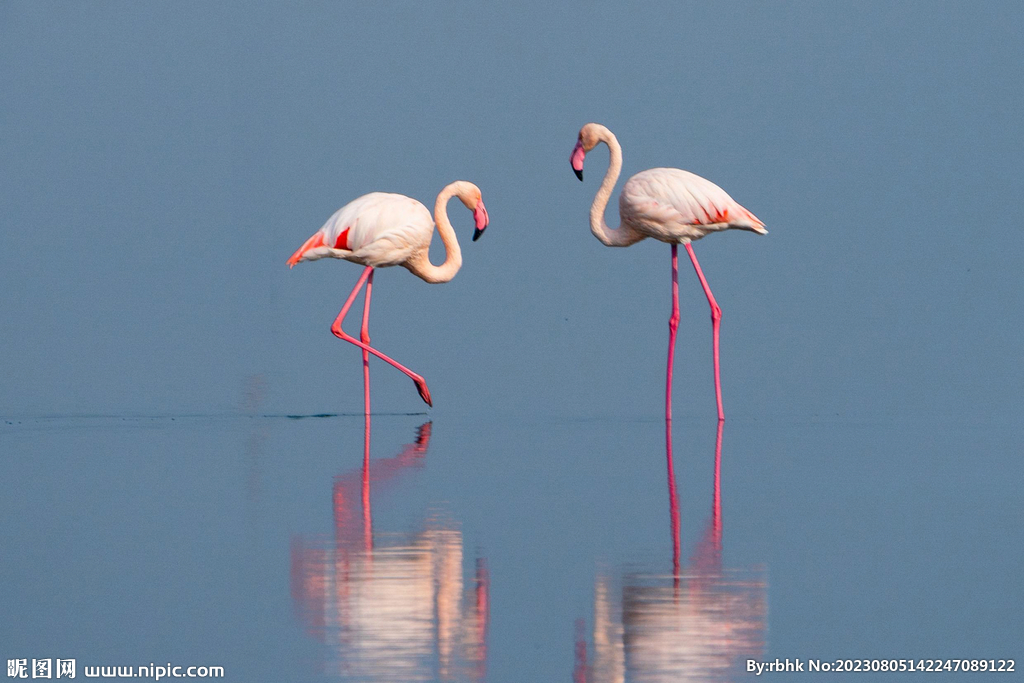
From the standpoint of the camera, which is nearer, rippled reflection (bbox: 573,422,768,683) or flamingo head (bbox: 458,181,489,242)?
rippled reflection (bbox: 573,422,768,683)

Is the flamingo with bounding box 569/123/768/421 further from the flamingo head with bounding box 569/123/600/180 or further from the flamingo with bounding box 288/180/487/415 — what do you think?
the flamingo with bounding box 288/180/487/415

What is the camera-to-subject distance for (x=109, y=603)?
4.50 m

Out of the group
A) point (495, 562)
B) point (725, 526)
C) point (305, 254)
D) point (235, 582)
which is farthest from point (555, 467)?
point (305, 254)

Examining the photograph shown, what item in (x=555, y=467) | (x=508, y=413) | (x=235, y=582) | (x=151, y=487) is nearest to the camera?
(x=235, y=582)

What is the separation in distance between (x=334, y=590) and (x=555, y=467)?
2779mm

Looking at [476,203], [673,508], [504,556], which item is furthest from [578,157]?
[504,556]

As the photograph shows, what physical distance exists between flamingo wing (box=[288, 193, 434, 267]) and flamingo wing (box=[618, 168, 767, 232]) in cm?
166

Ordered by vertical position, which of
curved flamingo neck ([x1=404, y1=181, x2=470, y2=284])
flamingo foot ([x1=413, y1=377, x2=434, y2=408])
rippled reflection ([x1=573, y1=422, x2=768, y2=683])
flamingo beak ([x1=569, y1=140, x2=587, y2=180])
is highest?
flamingo beak ([x1=569, y1=140, x2=587, y2=180])

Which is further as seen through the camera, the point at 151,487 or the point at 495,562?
the point at 151,487

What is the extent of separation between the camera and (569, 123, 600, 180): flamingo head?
10.4 m

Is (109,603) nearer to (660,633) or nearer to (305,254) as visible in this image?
(660,633)

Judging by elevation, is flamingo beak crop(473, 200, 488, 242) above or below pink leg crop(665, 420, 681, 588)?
above

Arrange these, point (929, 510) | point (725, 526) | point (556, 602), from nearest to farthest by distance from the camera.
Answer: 1. point (556, 602)
2. point (725, 526)
3. point (929, 510)

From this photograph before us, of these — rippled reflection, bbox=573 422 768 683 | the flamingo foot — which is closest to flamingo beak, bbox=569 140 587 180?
the flamingo foot
